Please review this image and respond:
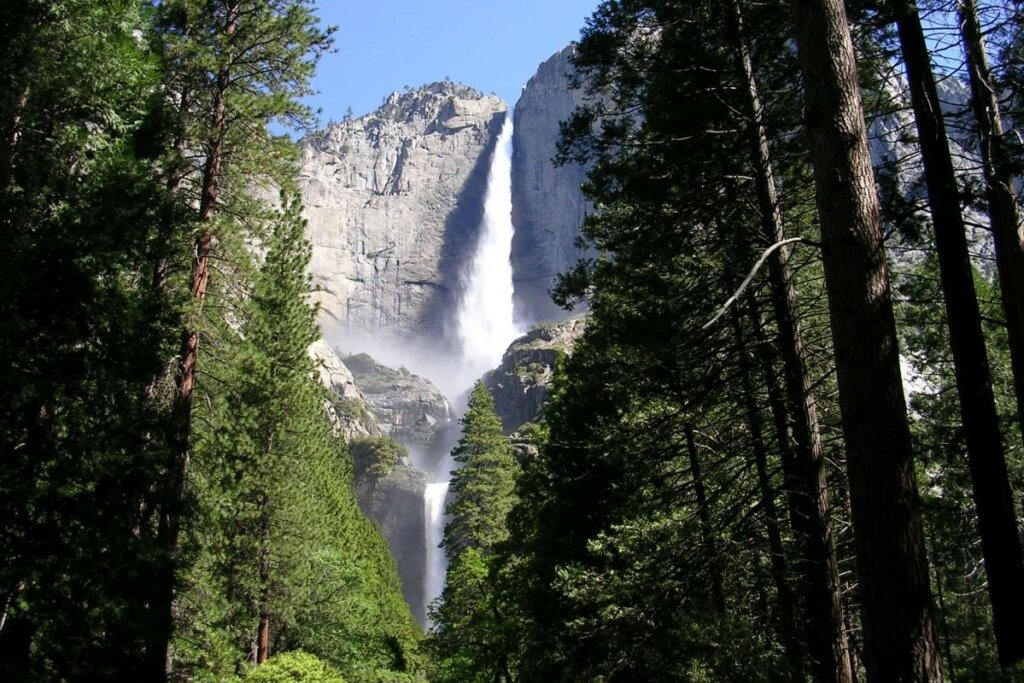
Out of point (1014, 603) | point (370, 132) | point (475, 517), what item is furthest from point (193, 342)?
point (370, 132)

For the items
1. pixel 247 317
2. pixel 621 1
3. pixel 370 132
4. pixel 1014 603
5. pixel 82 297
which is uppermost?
pixel 370 132

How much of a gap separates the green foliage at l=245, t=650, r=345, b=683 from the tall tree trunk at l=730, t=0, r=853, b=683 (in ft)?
31.7

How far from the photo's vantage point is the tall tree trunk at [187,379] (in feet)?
26.6

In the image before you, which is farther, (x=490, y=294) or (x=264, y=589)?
(x=490, y=294)

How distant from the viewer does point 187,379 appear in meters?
9.17

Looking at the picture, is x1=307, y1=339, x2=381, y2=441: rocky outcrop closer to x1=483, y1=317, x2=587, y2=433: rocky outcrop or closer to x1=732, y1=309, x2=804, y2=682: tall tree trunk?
x1=483, y1=317, x2=587, y2=433: rocky outcrop

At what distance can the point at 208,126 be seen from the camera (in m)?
9.79

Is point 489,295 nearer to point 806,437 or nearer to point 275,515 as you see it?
point 275,515

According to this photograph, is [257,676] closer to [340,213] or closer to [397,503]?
[397,503]

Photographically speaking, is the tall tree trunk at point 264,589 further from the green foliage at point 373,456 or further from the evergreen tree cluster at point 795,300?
the green foliage at point 373,456

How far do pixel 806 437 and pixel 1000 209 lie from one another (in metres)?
3.02

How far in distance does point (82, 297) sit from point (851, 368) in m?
6.95

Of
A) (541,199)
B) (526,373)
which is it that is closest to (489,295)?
(541,199)

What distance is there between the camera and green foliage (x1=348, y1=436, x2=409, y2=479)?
6412cm
